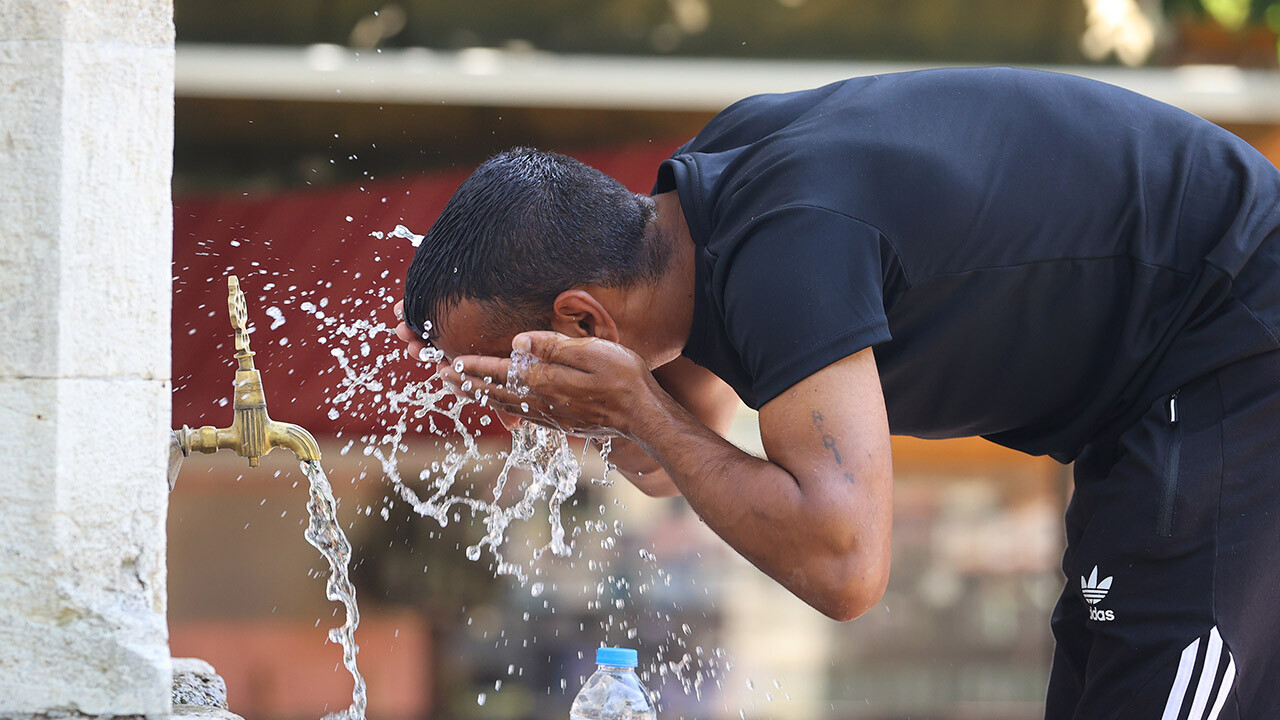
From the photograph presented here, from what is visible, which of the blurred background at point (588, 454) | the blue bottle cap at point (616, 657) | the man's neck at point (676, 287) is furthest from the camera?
the blurred background at point (588, 454)

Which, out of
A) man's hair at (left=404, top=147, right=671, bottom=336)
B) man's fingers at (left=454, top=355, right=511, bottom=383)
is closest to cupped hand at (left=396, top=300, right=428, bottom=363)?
man's hair at (left=404, top=147, right=671, bottom=336)

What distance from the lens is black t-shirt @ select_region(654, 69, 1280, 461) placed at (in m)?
1.60

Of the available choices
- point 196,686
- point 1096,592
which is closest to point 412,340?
point 196,686

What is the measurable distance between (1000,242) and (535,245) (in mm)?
658

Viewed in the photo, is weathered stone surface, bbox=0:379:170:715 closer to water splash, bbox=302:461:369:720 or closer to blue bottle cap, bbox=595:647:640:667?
water splash, bbox=302:461:369:720

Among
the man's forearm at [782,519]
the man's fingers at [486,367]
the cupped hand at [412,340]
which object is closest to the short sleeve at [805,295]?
the man's forearm at [782,519]

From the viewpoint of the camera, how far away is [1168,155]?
1782mm

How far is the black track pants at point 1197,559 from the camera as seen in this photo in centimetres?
166

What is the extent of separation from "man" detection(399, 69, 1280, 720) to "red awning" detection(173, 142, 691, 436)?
1.49m

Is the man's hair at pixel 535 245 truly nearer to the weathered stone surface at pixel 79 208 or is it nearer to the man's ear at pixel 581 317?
the man's ear at pixel 581 317

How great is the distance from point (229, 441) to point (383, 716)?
119 inches

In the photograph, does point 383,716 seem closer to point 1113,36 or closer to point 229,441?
point 229,441

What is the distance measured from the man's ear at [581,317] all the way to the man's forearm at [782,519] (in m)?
0.24

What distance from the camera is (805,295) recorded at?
5.04 ft
